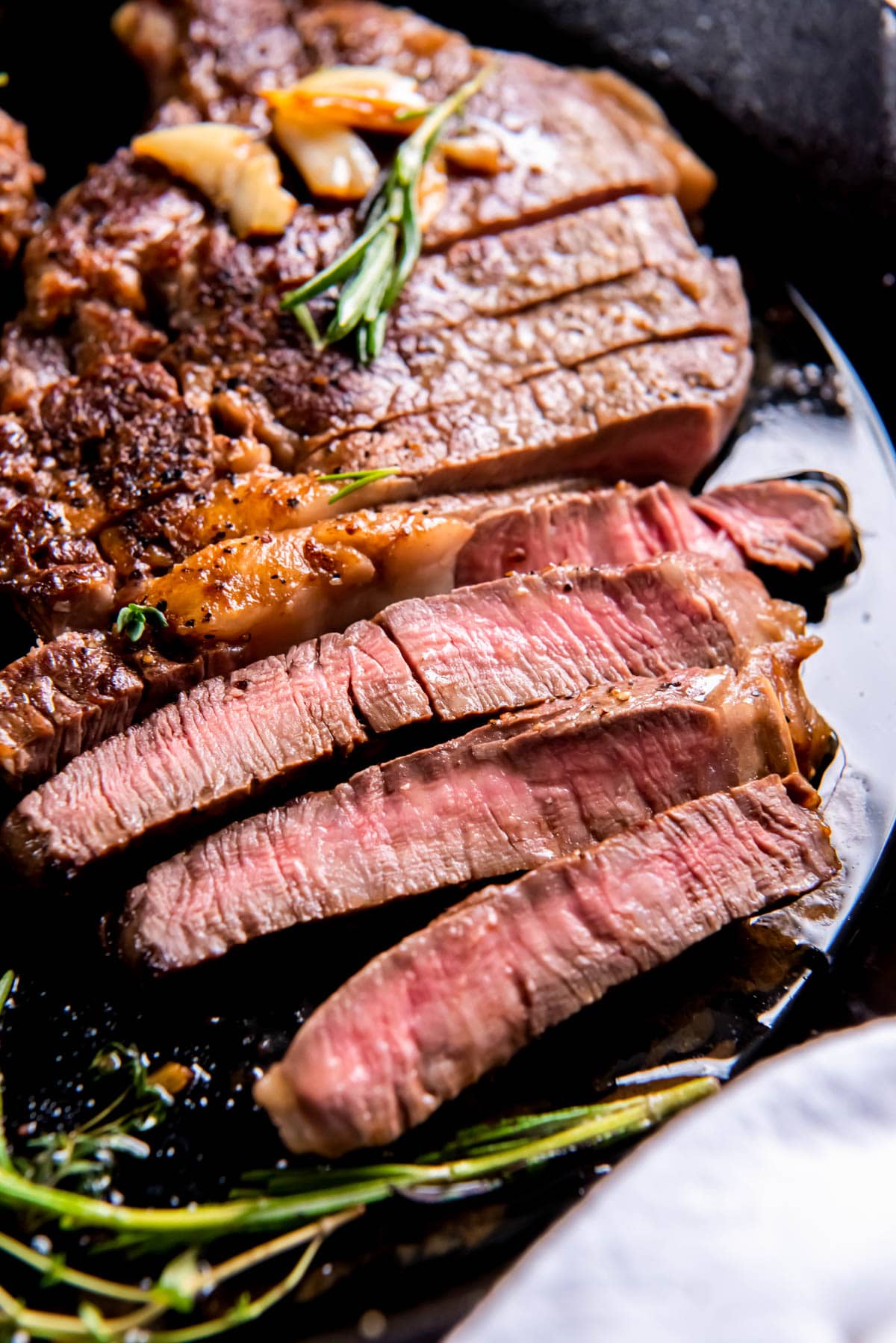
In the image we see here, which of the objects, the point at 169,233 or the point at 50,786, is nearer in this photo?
the point at 50,786

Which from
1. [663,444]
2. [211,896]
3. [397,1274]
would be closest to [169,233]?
[663,444]

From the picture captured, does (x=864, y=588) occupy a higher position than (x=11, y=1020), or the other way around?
(x=864, y=588)

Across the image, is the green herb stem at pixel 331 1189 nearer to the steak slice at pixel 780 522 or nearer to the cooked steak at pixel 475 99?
the steak slice at pixel 780 522

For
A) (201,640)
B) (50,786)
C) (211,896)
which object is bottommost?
(211,896)

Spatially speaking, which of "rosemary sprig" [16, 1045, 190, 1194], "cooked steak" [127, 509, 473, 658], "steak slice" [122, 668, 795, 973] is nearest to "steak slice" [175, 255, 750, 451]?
"cooked steak" [127, 509, 473, 658]

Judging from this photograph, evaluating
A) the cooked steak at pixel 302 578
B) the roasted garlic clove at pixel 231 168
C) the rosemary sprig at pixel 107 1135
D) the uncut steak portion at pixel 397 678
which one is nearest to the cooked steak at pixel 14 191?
the roasted garlic clove at pixel 231 168

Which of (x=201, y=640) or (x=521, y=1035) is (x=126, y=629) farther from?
(x=521, y=1035)

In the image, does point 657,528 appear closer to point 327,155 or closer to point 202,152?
point 327,155

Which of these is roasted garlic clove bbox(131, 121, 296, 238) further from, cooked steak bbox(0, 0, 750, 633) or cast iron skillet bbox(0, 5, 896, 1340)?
cast iron skillet bbox(0, 5, 896, 1340)
